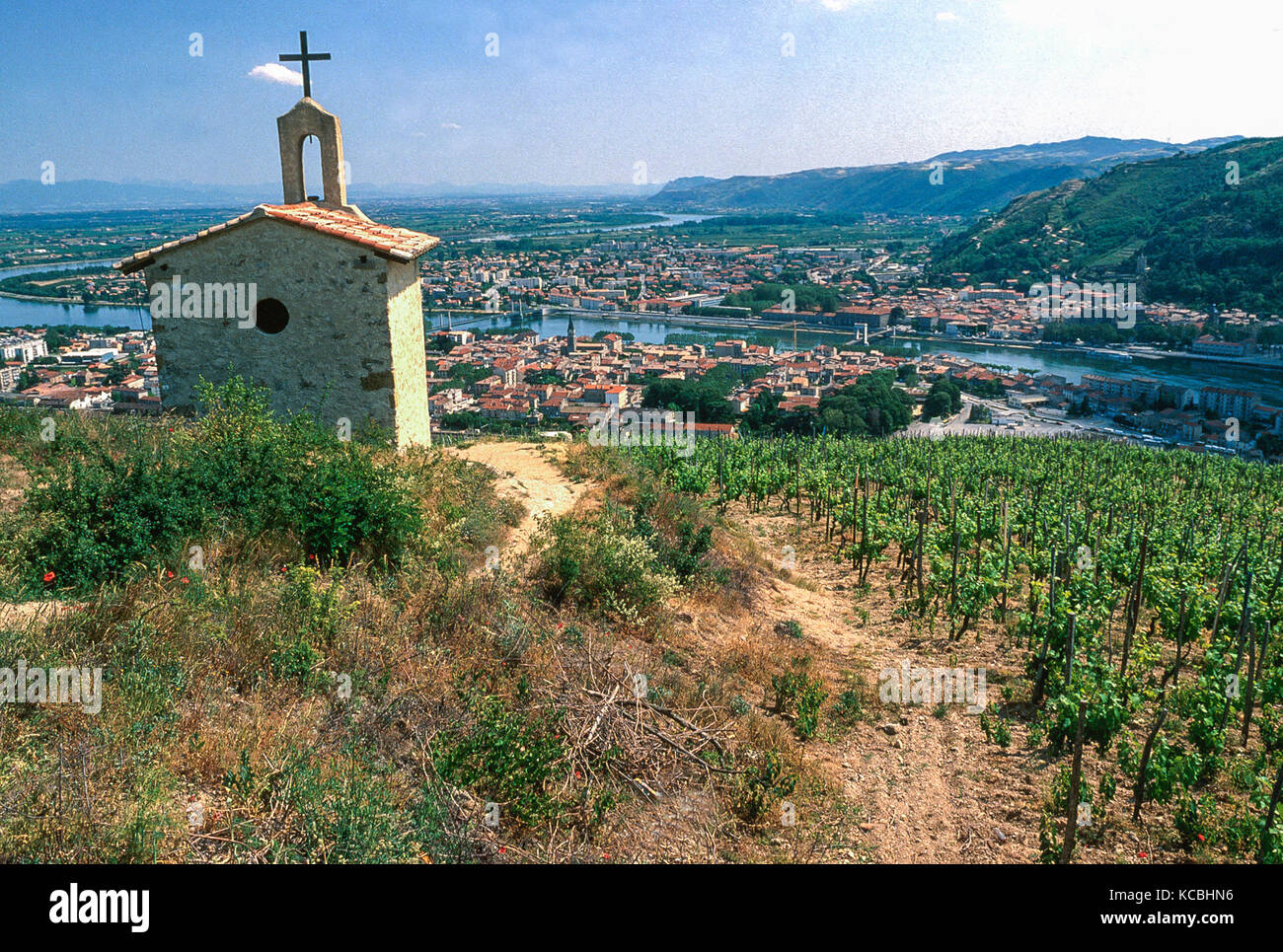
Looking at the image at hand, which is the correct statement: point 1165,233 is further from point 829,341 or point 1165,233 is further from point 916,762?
point 916,762

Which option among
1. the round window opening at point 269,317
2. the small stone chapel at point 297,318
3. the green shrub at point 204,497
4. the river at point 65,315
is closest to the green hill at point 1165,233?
the small stone chapel at point 297,318

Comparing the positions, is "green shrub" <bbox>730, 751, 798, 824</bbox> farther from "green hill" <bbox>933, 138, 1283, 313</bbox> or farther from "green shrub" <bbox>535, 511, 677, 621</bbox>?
"green hill" <bbox>933, 138, 1283, 313</bbox>

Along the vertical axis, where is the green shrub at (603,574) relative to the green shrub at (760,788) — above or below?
above

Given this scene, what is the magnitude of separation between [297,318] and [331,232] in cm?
104

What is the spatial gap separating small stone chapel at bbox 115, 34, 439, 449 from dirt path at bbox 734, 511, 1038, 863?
16.8 feet

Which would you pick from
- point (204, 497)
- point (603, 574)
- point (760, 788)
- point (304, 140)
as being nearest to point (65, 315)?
point (304, 140)

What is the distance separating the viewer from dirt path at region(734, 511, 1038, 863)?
491 centimetres

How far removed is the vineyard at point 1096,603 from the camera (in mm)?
5266

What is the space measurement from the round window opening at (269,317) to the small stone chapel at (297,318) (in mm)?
11

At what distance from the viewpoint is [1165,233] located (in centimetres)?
8962

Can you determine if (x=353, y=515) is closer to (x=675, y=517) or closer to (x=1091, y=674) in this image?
(x=675, y=517)

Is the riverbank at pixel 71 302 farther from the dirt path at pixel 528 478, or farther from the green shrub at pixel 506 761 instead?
the green shrub at pixel 506 761

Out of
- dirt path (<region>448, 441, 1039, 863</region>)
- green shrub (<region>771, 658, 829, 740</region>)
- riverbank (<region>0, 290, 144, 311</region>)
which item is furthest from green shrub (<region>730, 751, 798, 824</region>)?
riverbank (<region>0, 290, 144, 311</region>)
